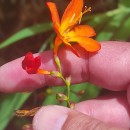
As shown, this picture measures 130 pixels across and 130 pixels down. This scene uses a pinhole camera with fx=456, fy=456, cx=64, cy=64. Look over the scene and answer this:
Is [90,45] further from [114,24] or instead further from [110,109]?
[114,24]

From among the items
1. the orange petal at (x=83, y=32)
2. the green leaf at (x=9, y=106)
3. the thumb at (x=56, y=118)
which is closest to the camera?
the thumb at (x=56, y=118)

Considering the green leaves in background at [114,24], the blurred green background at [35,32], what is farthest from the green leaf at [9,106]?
the green leaves in background at [114,24]

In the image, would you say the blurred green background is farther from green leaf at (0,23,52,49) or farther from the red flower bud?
Result: the red flower bud

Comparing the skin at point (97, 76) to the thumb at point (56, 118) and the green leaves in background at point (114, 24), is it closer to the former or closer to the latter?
the thumb at point (56, 118)

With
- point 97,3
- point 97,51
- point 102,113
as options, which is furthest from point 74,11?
point 97,3

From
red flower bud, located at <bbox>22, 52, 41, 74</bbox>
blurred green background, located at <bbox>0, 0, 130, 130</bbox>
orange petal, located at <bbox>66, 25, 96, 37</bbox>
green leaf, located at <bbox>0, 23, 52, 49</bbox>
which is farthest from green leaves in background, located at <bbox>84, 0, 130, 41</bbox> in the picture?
red flower bud, located at <bbox>22, 52, 41, 74</bbox>

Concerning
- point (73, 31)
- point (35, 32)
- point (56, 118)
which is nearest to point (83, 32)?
point (73, 31)

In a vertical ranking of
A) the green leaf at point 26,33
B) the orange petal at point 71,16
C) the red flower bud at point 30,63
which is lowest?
the green leaf at point 26,33
